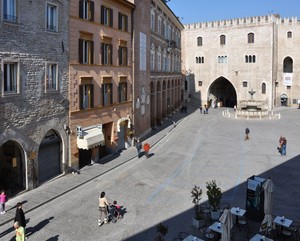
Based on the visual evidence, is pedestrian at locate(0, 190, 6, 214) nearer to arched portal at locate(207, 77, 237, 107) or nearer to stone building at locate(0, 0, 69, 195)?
stone building at locate(0, 0, 69, 195)

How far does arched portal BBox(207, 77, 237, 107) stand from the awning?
5063 cm

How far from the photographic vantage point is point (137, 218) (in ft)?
49.7

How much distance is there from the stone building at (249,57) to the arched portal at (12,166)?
51.2 meters

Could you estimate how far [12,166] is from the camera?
17688 millimetres

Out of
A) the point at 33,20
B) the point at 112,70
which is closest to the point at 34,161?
the point at 33,20

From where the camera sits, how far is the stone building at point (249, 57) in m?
64.2

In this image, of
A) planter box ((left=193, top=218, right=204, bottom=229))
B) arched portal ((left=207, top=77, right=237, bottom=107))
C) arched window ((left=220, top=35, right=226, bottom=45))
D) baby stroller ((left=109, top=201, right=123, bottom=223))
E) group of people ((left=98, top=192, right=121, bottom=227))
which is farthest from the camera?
arched portal ((left=207, top=77, right=237, bottom=107))

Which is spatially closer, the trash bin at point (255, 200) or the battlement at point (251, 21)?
the trash bin at point (255, 200)

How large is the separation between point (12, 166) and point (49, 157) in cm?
257

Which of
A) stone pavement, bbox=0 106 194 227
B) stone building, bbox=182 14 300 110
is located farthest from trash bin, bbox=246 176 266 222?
stone building, bbox=182 14 300 110

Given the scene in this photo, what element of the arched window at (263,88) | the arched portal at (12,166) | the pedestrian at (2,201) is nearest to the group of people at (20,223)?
the pedestrian at (2,201)

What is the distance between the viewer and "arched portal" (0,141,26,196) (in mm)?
17578

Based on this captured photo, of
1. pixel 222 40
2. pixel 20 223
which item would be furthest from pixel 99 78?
pixel 222 40

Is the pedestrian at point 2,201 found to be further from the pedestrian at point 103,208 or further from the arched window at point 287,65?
the arched window at point 287,65
